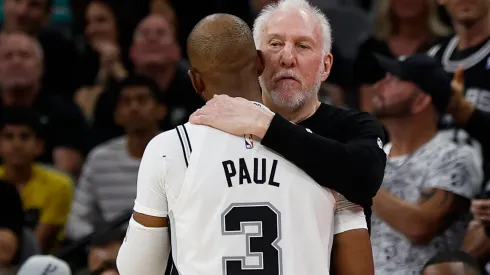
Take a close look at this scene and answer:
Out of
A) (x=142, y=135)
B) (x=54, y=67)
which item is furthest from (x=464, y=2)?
(x=54, y=67)

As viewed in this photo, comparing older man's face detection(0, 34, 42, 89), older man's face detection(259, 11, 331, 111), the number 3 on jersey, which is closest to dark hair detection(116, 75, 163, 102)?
older man's face detection(0, 34, 42, 89)

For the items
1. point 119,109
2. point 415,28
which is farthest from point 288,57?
point 415,28

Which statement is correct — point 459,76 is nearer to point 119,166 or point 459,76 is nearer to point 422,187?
point 422,187

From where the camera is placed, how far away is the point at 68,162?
8.28m

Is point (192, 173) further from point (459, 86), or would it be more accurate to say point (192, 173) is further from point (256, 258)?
→ point (459, 86)

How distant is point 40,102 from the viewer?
8.56 meters

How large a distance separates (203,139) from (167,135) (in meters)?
0.13

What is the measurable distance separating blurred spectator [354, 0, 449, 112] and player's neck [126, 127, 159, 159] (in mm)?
1628

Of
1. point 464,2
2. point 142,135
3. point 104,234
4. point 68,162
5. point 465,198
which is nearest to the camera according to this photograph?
point 465,198

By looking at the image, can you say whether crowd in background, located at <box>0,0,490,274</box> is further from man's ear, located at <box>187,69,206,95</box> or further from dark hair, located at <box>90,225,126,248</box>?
man's ear, located at <box>187,69,206,95</box>

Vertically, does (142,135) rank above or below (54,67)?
Result: below

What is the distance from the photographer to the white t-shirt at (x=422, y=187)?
216 inches

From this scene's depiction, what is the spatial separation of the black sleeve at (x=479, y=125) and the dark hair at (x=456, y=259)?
3.24ft

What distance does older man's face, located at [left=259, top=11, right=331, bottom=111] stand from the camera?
3.90 m
